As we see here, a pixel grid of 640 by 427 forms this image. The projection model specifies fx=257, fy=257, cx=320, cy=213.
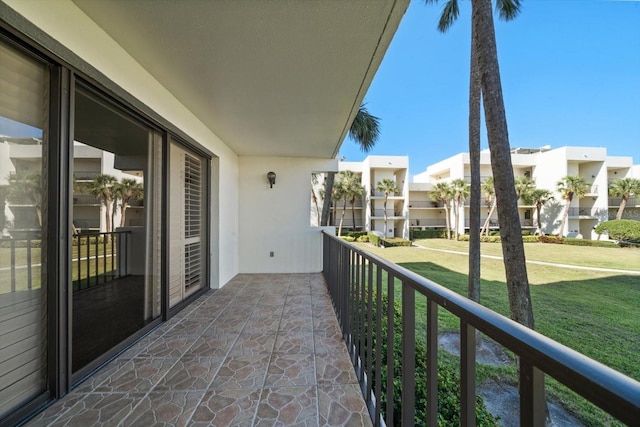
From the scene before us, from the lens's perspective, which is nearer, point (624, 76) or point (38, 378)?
Result: point (38, 378)

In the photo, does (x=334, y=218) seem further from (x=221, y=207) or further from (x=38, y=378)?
(x=38, y=378)

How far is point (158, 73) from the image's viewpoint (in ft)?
7.54

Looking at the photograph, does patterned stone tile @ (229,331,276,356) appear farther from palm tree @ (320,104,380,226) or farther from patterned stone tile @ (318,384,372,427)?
palm tree @ (320,104,380,226)

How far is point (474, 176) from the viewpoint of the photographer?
13.8ft

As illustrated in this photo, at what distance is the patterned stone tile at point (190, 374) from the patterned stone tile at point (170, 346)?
0.17 m

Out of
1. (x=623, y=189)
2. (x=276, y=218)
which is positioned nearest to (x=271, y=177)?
(x=276, y=218)

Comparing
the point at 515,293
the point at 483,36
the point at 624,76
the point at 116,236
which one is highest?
the point at 624,76

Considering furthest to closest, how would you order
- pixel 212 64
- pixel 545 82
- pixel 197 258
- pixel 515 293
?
pixel 545 82 < pixel 197 258 < pixel 515 293 < pixel 212 64

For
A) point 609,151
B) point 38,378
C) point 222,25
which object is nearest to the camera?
point 38,378

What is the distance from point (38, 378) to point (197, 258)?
2.28 metres

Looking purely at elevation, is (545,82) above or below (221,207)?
above

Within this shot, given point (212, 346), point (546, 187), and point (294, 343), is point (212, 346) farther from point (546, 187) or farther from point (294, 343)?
point (546, 187)

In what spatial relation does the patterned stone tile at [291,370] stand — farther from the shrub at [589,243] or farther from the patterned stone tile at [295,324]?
the shrub at [589,243]

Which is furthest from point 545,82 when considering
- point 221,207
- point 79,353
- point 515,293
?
point 79,353
